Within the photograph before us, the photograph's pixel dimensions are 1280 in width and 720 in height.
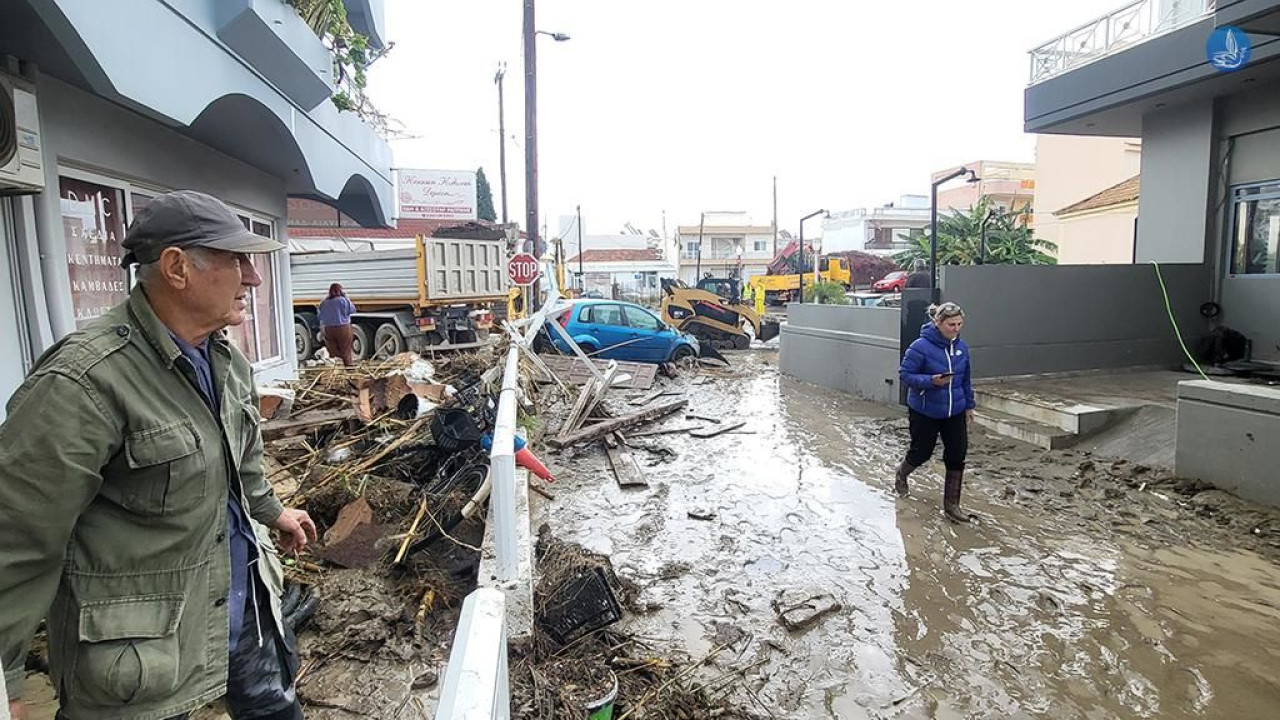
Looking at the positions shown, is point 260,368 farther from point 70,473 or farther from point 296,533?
point 70,473

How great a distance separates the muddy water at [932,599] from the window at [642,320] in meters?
7.99

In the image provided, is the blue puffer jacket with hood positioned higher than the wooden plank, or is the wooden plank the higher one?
the blue puffer jacket with hood

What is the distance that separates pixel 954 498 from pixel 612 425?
4182 millimetres

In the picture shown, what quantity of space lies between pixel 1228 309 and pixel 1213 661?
8959 mm

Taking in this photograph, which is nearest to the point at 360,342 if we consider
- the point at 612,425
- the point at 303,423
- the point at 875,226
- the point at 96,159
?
the point at 612,425

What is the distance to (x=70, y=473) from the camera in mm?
1452

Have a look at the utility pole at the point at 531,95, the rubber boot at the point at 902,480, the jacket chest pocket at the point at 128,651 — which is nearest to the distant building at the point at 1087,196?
the utility pole at the point at 531,95

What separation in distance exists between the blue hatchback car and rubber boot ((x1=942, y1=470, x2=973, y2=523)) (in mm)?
9282

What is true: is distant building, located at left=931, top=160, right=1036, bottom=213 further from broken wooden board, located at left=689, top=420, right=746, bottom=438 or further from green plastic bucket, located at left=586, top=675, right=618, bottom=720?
green plastic bucket, located at left=586, top=675, right=618, bottom=720

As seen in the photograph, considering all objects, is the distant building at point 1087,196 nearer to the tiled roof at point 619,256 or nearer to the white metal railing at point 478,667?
the white metal railing at point 478,667

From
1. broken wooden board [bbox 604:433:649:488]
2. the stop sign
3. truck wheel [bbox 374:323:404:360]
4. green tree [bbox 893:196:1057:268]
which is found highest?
green tree [bbox 893:196:1057:268]

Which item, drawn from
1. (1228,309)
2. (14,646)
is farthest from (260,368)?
(1228,309)

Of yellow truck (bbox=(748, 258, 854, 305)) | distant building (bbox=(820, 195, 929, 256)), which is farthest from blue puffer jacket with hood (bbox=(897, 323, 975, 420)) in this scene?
distant building (bbox=(820, 195, 929, 256))

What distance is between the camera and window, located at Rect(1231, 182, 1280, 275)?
31.1 feet
